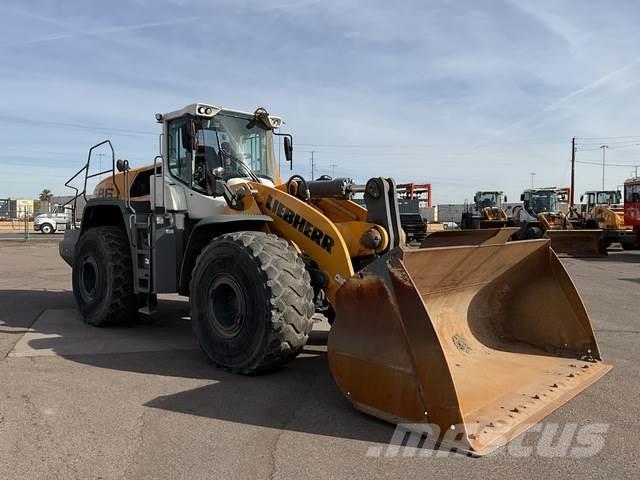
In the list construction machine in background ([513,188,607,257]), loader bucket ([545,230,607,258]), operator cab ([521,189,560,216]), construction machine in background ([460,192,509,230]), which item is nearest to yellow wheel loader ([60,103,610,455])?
construction machine in background ([513,188,607,257])

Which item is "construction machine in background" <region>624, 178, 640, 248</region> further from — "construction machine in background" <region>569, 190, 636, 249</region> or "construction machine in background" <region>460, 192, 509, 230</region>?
"construction machine in background" <region>460, 192, 509, 230</region>

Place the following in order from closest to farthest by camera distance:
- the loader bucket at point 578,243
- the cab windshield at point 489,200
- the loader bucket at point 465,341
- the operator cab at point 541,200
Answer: the loader bucket at point 465,341
the loader bucket at point 578,243
the operator cab at point 541,200
the cab windshield at point 489,200

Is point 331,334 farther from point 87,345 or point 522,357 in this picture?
point 87,345

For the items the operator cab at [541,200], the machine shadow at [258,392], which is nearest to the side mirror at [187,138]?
the machine shadow at [258,392]

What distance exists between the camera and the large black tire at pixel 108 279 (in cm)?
729

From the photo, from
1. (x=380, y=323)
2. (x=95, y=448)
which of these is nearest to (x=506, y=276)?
(x=380, y=323)

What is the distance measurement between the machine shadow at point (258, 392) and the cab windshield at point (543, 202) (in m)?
23.7

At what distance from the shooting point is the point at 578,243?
1969 centimetres

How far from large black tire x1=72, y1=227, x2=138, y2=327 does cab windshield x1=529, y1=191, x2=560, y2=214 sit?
79.5 ft

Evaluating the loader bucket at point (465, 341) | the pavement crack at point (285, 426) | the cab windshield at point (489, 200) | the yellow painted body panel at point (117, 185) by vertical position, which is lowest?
the pavement crack at point (285, 426)

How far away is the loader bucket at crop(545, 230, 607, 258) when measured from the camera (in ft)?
64.1

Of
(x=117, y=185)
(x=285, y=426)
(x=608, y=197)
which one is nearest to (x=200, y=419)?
(x=285, y=426)

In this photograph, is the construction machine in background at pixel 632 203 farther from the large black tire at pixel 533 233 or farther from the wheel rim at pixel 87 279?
the wheel rim at pixel 87 279

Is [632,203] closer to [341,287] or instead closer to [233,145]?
[233,145]
